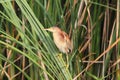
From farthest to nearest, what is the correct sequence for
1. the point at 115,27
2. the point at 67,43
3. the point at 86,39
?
the point at 86,39 < the point at 115,27 < the point at 67,43

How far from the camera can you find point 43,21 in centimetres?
189

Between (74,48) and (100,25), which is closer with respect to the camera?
(74,48)

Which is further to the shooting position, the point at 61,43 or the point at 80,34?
the point at 80,34

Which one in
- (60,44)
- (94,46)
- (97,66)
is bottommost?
(97,66)

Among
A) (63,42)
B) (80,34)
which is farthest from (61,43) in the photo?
(80,34)

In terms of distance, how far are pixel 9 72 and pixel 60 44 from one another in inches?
19.6

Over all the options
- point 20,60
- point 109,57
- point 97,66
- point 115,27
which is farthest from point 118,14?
point 20,60

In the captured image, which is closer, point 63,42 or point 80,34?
point 63,42

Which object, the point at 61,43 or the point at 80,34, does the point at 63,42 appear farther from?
the point at 80,34

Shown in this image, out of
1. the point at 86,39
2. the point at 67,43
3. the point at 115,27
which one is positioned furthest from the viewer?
the point at 86,39

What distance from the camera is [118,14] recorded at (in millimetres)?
1758

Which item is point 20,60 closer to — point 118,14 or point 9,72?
point 9,72

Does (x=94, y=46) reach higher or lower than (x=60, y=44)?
lower

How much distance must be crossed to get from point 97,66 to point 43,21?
1.47ft
